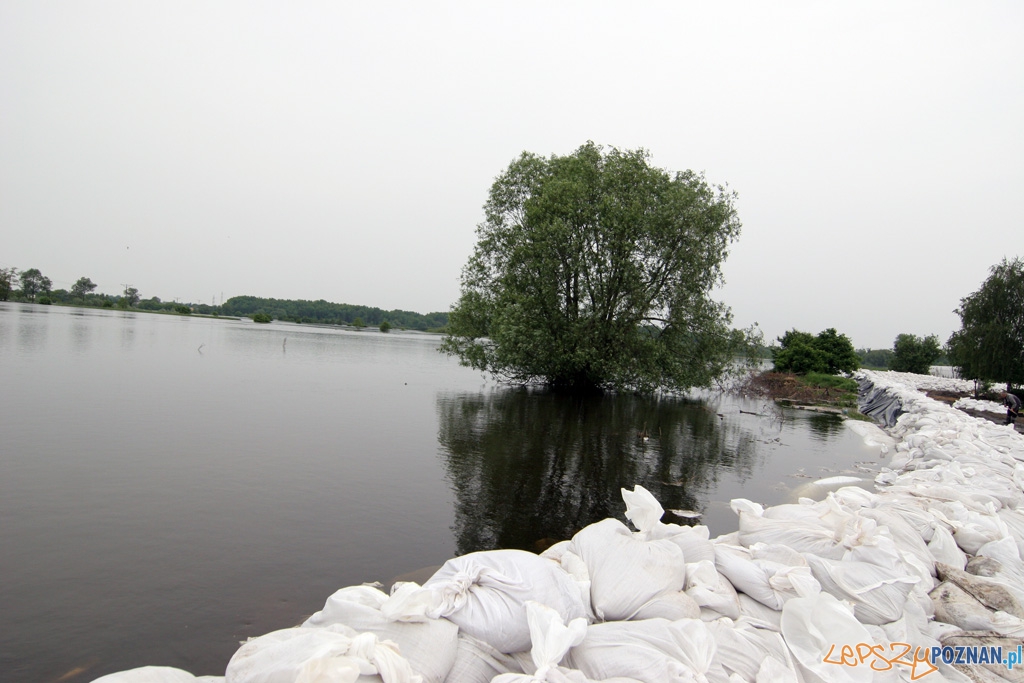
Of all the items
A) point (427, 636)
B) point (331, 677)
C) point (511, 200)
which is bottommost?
point (427, 636)

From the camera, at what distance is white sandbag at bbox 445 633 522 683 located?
2.34 metres

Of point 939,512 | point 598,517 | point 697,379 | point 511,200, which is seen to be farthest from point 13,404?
point 697,379

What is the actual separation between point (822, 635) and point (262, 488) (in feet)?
17.9

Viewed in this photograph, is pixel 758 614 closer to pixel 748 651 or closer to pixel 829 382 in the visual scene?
pixel 748 651

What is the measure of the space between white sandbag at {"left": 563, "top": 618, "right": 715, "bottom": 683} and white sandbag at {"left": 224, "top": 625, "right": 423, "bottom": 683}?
805 millimetres

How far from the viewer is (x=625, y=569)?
3.19 meters

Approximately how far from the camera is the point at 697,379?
18.5m

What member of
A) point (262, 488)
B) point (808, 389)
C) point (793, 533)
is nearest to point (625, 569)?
point (793, 533)

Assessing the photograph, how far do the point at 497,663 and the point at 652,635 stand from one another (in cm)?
70

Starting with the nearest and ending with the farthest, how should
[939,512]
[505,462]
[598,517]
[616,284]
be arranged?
[939,512], [598,517], [505,462], [616,284]

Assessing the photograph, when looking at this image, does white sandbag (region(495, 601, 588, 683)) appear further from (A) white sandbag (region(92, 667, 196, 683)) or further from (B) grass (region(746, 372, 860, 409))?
(B) grass (region(746, 372, 860, 409))

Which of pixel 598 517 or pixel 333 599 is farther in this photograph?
pixel 598 517

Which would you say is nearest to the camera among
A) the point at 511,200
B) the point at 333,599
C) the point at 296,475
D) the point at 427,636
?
the point at 427,636

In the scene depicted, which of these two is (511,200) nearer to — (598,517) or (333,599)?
(598,517)
